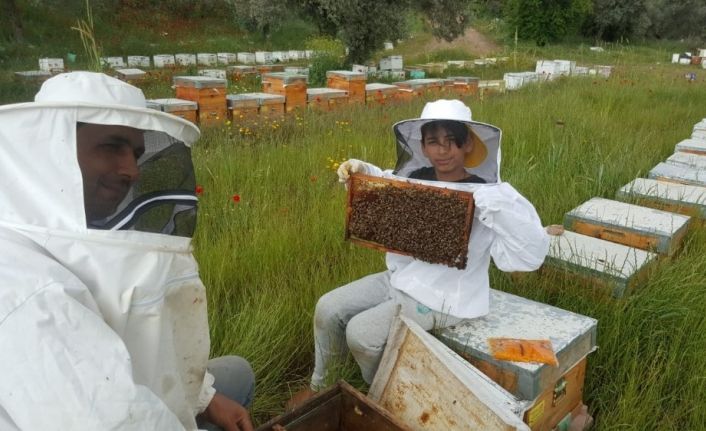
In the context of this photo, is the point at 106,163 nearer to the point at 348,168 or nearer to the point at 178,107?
the point at 348,168

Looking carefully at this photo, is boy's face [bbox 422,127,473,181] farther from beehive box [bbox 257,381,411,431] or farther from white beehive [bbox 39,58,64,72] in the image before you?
white beehive [bbox 39,58,64,72]

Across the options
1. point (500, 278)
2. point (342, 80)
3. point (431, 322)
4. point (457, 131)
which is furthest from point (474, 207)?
point (342, 80)

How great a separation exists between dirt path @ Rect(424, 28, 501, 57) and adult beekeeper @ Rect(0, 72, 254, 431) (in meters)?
33.7

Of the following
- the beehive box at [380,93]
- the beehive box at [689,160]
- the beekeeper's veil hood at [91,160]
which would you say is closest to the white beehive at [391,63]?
the beehive box at [380,93]

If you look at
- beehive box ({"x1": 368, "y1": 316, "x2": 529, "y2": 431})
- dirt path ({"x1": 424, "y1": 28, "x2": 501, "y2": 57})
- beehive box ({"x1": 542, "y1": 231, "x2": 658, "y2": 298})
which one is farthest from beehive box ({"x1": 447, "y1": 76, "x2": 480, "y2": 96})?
dirt path ({"x1": 424, "y1": 28, "x2": 501, "y2": 57})

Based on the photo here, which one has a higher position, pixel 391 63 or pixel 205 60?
pixel 205 60

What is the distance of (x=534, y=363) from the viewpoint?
2.15 meters

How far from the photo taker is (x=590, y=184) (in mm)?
5043

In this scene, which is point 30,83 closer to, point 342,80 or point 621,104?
point 342,80

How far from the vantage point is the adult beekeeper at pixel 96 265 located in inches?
40.0

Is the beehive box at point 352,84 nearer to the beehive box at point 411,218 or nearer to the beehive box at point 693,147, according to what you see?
the beehive box at point 693,147

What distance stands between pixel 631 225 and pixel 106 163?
3.23 meters

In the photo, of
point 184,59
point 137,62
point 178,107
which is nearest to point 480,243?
point 178,107

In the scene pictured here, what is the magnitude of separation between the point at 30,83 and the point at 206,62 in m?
11.1
